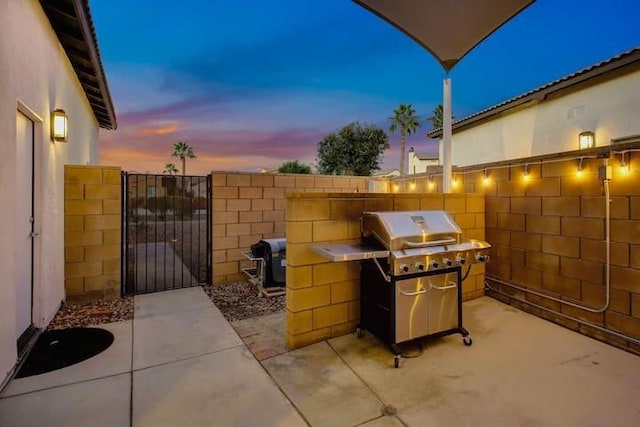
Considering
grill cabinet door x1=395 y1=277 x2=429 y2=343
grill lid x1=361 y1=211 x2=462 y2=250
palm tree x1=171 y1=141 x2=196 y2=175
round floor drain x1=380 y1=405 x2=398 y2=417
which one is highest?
palm tree x1=171 y1=141 x2=196 y2=175

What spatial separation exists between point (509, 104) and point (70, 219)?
9513 millimetres

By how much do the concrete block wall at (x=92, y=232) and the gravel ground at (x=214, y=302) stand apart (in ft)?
0.78

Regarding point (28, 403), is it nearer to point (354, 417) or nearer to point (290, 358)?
point (290, 358)

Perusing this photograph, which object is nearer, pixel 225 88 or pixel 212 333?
pixel 212 333

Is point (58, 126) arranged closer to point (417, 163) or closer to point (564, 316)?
point (564, 316)

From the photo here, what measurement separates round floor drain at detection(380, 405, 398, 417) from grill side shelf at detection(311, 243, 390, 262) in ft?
3.31

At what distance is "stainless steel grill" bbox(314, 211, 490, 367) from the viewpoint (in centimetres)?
257

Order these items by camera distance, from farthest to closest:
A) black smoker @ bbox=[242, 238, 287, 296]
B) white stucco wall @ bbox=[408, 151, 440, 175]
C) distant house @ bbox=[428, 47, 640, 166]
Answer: white stucco wall @ bbox=[408, 151, 440, 175] → distant house @ bbox=[428, 47, 640, 166] → black smoker @ bbox=[242, 238, 287, 296]

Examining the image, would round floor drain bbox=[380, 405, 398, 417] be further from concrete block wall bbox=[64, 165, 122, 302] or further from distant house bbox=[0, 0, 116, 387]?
concrete block wall bbox=[64, 165, 122, 302]

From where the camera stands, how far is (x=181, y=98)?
10.7 meters


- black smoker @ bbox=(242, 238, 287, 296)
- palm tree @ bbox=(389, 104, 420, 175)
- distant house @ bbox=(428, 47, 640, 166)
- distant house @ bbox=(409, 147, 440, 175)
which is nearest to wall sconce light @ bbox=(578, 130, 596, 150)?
distant house @ bbox=(428, 47, 640, 166)

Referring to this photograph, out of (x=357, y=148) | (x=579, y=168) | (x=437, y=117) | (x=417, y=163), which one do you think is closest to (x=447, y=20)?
(x=579, y=168)

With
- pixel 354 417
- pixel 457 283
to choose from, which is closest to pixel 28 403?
pixel 354 417

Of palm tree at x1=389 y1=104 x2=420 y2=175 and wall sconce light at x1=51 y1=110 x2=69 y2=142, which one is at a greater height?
palm tree at x1=389 y1=104 x2=420 y2=175
